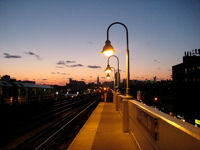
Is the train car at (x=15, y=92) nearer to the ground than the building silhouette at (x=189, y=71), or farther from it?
nearer to the ground

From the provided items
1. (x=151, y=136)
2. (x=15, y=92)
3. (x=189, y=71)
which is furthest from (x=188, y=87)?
(x=151, y=136)

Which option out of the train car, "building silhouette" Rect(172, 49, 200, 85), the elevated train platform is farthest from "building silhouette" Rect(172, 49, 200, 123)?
the elevated train platform

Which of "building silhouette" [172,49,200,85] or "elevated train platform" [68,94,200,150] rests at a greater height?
"building silhouette" [172,49,200,85]

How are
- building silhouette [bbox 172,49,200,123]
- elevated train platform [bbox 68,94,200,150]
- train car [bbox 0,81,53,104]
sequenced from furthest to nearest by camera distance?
building silhouette [bbox 172,49,200,123] → train car [bbox 0,81,53,104] → elevated train platform [bbox 68,94,200,150]

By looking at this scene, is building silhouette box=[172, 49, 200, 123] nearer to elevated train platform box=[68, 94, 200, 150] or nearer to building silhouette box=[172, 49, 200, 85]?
building silhouette box=[172, 49, 200, 85]

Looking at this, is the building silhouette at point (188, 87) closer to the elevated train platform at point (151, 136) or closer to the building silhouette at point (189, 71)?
the building silhouette at point (189, 71)

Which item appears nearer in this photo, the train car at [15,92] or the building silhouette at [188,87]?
the train car at [15,92]

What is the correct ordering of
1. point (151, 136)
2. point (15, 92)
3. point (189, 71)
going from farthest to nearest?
point (189, 71), point (15, 92), point (151, 136)

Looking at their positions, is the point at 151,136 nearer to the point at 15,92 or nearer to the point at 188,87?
the point at 15,92

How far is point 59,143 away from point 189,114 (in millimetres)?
77051

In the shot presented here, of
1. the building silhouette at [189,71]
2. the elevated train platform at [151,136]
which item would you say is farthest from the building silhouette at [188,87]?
the elevated train platform at [151,136]

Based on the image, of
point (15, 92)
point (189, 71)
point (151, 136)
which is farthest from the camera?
point (189, 71)

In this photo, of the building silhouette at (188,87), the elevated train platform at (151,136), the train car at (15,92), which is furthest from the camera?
the building silhouette at (188,87)

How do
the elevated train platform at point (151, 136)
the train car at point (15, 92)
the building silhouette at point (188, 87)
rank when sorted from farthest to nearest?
the building silhouette at point (188, 87) → the train car at point (15, 92) → the elevated train platform at point (151, 136)
